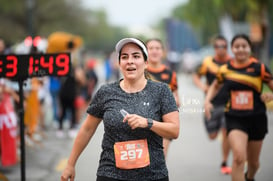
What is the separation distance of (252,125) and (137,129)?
2492mm

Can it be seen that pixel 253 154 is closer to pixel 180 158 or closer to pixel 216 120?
pixel 216 120

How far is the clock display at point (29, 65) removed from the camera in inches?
198

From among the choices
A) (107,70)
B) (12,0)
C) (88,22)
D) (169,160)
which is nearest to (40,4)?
(12,0)

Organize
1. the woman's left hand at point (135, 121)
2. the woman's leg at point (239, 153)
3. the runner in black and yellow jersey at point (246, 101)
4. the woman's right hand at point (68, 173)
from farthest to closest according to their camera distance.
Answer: the runner in black and yellow jersey at point (246, 101), the woman's leg at point (239, 153), the woman's right hand at point (68, 173), the woman's left hand at point (135, 121)

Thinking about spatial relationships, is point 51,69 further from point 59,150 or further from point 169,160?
point 59,150

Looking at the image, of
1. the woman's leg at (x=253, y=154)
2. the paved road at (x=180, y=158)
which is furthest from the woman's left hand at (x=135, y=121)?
the woman's leg at (x=253, y=154)

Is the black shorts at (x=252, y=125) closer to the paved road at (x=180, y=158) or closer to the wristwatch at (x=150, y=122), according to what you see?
the paved road at (x=180, y=158)

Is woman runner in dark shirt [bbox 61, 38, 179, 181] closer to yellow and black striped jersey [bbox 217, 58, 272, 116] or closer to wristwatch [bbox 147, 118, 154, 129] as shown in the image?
wristwatch [bbox 147, 118, 154, 129]

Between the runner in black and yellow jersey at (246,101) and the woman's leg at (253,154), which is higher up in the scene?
the runner in black and yellow jersey at (246,101)

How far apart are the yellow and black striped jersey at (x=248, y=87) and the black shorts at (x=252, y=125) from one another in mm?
60

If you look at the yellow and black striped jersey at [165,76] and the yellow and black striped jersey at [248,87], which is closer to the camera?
the yellow and black striped jersey at [248,87]

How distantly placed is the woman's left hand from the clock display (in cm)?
227

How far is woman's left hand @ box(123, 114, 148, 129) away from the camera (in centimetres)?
297

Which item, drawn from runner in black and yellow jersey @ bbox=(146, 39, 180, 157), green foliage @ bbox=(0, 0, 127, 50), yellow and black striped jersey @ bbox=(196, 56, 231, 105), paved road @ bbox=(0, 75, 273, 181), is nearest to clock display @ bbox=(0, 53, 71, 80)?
paved road @ bbox=(0, 75, 273, 181)
